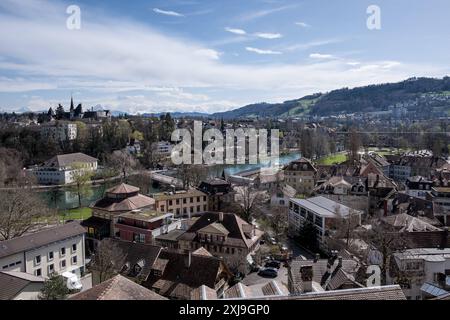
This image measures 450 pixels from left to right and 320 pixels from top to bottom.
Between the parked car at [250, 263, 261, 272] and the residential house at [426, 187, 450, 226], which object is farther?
the residential house at [426, 187, 450, 226]

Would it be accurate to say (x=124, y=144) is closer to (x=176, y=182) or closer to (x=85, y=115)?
(x=176, y=182)

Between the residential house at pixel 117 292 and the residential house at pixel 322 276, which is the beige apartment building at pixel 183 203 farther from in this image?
the residential house at pixel 117 292

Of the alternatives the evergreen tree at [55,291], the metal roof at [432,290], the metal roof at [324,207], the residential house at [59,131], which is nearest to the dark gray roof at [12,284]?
the evergreen tree at [55,291]

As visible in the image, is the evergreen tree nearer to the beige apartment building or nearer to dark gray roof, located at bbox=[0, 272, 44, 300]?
dark gray roof, located at bbox=[0, 272, 44, 300]

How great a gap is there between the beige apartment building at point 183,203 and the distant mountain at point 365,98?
362ft

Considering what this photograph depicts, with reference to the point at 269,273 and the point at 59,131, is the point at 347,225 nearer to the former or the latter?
the point at 269,273

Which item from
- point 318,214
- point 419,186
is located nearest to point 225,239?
point 318,214

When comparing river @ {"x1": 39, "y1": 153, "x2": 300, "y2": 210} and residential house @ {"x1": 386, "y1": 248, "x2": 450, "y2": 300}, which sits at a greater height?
residential house @ {"x1": 386, "y1": 248, "x2": 450, "y2": 300}

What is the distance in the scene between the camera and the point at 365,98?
5610 inches

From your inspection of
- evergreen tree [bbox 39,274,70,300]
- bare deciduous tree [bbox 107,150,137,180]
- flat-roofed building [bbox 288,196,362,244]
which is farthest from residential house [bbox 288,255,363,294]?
bare deciduous tree [bbox 107,150,137,180]

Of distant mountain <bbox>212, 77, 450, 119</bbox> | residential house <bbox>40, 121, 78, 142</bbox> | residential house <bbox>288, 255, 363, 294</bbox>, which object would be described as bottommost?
residential house <bbox>288, 255, 363, 294</bbox>

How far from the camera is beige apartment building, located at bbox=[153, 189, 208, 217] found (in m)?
22.1

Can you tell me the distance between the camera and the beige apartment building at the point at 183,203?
2211 centimetres

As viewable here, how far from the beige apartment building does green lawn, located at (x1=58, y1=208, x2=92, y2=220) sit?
14.6 feet
